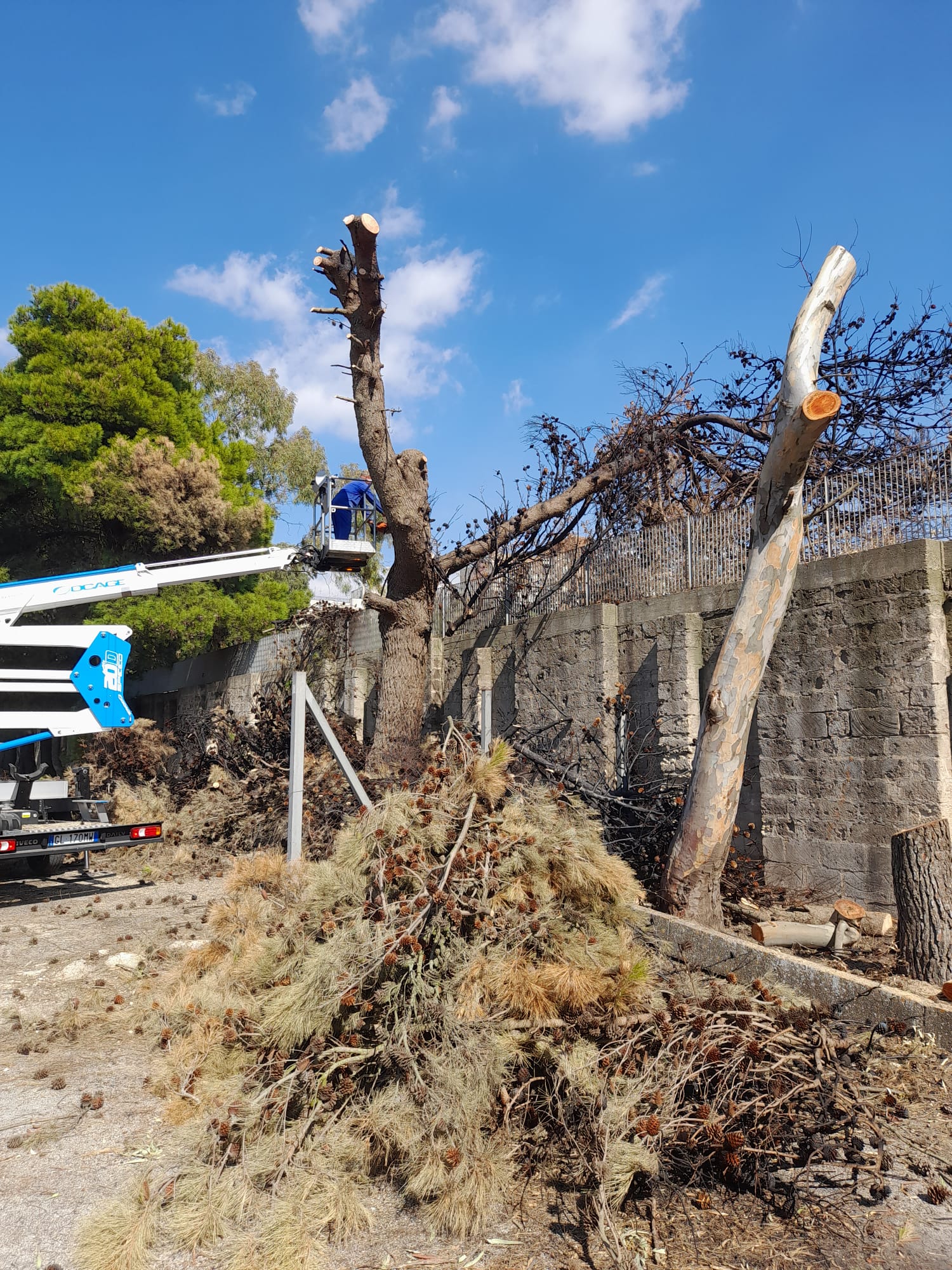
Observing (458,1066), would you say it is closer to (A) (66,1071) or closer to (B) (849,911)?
(A) (66,1071)

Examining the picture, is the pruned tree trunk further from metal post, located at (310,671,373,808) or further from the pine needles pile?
metal post, located at (310,671,373,808)

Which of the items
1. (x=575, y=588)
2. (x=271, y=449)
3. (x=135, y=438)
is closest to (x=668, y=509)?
(x=575, y=588)

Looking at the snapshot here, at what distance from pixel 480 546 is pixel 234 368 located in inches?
723

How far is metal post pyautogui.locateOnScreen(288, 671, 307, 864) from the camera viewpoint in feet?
23.6

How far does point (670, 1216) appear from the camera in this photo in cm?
310

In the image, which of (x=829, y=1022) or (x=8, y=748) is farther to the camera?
(x=8, y=748)

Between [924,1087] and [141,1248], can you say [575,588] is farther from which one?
[141,1248]

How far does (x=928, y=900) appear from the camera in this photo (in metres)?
5.00

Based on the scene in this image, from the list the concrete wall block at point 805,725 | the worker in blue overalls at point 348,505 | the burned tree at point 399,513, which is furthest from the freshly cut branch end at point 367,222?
the concrete wall block at point 805,725

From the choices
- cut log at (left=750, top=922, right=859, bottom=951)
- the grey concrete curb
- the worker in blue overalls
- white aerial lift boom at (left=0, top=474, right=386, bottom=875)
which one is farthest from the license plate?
cut log at (left=750, top=922, right=859, bottom=951)

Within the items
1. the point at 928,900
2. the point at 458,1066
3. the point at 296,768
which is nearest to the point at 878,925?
the point at 928,900

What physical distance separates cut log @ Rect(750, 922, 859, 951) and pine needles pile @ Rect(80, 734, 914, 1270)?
1.55 m

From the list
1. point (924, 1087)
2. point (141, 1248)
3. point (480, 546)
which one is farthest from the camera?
point (480, 546)

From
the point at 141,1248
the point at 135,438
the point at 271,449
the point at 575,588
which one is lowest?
the point at 141,1248
